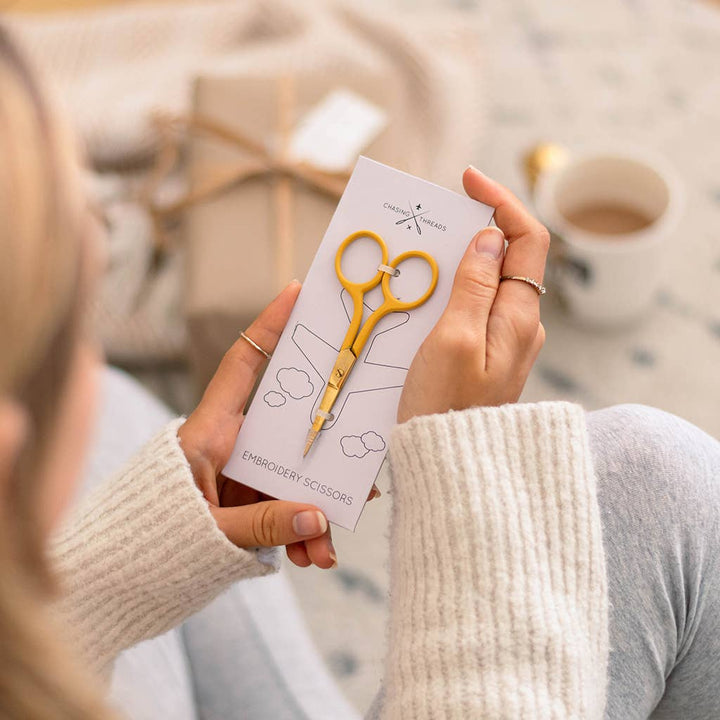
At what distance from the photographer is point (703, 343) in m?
1.06

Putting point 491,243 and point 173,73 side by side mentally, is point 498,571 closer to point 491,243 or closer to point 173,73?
point 491,243

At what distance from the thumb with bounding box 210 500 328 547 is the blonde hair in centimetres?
21

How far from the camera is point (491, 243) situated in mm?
506

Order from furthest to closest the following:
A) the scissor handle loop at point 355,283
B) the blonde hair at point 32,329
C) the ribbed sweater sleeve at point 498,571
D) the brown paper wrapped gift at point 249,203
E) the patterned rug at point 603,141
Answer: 1. the patterned rug at point 603,141
2. the brown paper wrapped gift at point 249,203
3. the scissor handle loop at point 355,283
4. the ribbed sweater sleeve at point 498,571
5. the blonde hair at point 32,329

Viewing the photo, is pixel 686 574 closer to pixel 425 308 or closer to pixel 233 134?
pixel 425 308

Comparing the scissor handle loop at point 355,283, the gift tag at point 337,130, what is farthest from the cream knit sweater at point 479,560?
the gift tag at point 337,130

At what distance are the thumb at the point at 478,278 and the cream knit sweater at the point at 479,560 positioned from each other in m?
0.06

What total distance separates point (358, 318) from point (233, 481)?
0.14 m

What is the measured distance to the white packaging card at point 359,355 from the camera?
53 cm

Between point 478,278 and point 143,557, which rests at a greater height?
point 478,278

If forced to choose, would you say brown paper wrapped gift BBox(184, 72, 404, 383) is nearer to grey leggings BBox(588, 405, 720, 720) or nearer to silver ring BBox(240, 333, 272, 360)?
silver ring BBox(240, 333, 272, 360)

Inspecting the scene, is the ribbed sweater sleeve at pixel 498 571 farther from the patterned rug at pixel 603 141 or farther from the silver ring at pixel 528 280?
the patterned rug at pixel 603 141

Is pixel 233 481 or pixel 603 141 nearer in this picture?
pixel 233 481

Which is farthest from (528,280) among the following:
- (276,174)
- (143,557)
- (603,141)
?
(603,141)
